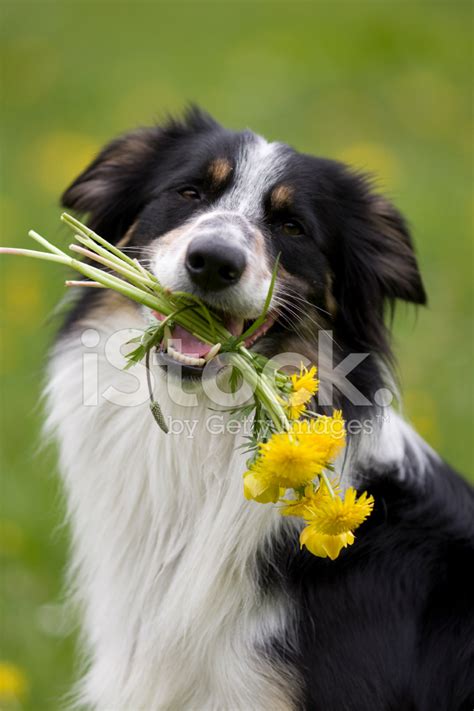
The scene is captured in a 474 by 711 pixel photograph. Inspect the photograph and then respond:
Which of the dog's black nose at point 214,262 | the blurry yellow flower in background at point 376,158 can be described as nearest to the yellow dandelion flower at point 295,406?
the dog's black nose at point 214,262

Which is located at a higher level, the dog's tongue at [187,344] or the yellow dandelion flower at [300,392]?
the yellow dandelion flower at [300,392]

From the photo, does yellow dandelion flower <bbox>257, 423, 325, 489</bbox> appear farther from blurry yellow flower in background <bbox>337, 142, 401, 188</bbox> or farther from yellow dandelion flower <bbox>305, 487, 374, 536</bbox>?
blurry yellow flower in background <bbox>337, 142, 401, 188</bbox>

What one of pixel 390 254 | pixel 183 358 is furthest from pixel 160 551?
pixel 390 254

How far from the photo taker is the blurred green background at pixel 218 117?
6191 millimetres

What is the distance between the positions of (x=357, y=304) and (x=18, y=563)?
295cm

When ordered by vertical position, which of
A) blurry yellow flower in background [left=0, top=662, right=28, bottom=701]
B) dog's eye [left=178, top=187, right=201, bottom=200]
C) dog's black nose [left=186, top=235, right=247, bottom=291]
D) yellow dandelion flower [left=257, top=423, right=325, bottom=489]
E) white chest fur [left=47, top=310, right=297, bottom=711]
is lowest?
blurry yellow flower in background [left=0, top=662, right=28, bottom=701]

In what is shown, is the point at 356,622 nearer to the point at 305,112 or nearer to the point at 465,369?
the point at 465,369

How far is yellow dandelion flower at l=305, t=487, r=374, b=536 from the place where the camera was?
297cm

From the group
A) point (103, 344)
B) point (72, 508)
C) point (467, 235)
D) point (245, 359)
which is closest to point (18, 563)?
point (72, 508)

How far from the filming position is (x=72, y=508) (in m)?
4.33

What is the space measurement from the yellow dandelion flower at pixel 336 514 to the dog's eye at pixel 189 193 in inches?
65.8

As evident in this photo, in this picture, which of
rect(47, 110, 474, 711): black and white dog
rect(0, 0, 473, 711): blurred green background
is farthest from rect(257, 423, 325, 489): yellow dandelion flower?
rect(0, 0, 473, 711): blurred green background

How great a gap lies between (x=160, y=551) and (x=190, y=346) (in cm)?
91

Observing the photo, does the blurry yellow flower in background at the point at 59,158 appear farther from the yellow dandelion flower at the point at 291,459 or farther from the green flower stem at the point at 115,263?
the yellow dandelion flower at the point at 291,459
